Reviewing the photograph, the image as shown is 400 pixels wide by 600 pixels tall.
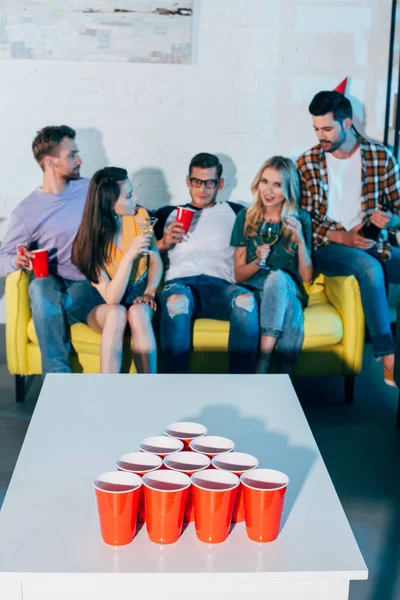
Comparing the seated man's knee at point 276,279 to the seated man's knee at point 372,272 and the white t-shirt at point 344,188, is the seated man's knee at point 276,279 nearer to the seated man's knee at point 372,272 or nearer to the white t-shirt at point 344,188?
the seated man's knee at point 372,272

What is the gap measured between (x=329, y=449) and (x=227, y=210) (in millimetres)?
1218

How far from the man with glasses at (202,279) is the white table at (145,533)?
3.62ft

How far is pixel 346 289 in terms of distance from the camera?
125 inches

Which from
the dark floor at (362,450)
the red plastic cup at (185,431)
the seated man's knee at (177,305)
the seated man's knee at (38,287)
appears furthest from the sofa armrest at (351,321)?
the red plastic cup at (185,431)

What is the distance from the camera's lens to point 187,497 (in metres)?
1.32

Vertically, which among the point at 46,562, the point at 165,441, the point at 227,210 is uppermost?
the point at 227,210

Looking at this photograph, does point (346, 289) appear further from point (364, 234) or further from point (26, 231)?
point (26, 231)

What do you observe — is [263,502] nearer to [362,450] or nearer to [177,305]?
[362,450]

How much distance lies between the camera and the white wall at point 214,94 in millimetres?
3818

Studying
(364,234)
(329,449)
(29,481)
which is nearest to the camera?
(29,481)

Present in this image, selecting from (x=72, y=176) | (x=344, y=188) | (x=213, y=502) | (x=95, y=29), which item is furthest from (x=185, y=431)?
(x=95, y=29)

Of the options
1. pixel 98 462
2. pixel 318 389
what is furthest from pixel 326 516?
pixel 318 389

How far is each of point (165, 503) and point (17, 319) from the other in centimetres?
199

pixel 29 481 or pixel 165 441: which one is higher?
pixel 165 441
